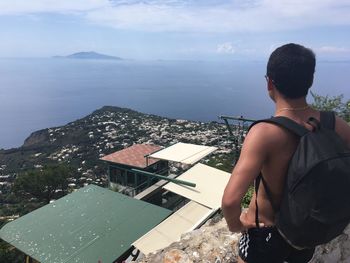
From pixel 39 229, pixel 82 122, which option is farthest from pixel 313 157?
pixel 82 122

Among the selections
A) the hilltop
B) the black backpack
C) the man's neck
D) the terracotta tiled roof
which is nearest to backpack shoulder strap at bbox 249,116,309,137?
the black backpack

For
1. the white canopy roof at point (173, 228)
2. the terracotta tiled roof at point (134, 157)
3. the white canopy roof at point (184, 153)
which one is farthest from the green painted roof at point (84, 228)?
the terracotta tiled roof at point (134, 157)

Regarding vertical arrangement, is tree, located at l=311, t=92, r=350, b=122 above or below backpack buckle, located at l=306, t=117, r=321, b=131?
below

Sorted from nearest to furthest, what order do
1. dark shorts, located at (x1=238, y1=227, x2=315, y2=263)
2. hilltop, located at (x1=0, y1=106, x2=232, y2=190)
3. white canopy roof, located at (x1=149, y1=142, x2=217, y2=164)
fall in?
dark shorts, located at (x1=238, y1=227, x2=315, y2=263) < white canopy roof, located at (x1=149, y1=142, x2=217, y2=164) < hilltop, located at (x1=0, y1=106, x2=232, y2=190)

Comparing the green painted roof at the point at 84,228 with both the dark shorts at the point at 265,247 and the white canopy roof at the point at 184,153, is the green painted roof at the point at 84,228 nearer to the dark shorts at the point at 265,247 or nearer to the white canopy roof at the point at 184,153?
the white canopy roof at the point at 184,153

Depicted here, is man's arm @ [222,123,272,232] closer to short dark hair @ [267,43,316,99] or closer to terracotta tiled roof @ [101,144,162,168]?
short dark hair @ [267,43,316,99]

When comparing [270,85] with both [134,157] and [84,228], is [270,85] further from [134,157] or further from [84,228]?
[134,157]

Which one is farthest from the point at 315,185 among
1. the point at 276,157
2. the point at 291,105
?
the point at 291,105
